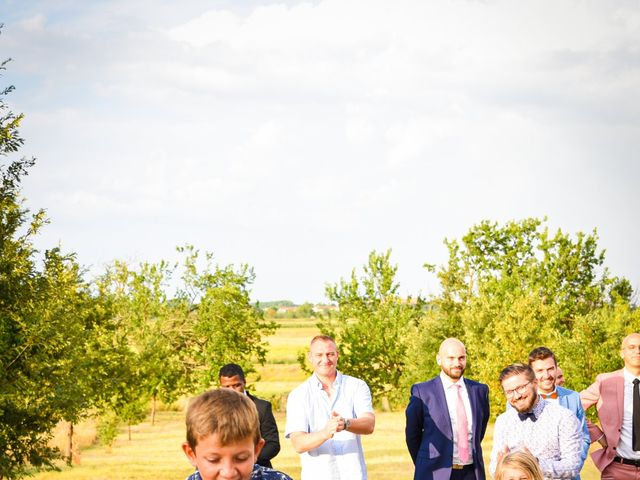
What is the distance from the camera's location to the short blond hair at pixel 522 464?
5.30 metres

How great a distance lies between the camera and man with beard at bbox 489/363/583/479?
23.1 ft

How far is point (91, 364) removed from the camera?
1196 inches

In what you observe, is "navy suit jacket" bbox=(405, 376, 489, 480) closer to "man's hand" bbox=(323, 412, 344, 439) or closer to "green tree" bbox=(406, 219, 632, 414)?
"man's hand" bbox=(323, 412, 344, 439)

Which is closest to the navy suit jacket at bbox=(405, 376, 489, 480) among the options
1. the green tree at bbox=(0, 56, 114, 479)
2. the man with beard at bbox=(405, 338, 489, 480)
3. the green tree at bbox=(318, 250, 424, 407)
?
the man with beard at bbox=(405, 338, 489, 480)

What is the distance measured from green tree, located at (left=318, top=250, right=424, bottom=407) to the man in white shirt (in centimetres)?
3523

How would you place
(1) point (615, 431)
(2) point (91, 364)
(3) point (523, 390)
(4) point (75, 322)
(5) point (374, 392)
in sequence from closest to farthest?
1. (3) point (523, 390)
2. (1) point (615, 431)
3. (4) point (75, 322)
4. (2) point (91, 364)
5. (5) point (374, 392)

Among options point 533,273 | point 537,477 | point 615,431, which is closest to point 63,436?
point 533,273

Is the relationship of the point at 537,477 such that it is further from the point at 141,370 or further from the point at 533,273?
the point at 533,273

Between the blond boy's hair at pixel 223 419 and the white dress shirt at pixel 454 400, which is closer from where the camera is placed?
the blond boy's hair at pixel 223 419

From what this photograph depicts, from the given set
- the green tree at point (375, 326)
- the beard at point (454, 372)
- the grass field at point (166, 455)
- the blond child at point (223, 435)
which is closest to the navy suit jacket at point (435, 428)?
the beard at point (454, 372)

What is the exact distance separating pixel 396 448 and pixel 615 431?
91.9ft

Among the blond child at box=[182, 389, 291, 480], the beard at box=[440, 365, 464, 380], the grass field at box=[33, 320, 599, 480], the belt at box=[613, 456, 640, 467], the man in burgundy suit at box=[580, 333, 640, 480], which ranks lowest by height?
the grass field at box=[33, 320, 599, 480]

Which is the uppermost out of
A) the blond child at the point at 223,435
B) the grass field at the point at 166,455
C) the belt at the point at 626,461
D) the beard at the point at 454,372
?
the blond child at the point at 223,435

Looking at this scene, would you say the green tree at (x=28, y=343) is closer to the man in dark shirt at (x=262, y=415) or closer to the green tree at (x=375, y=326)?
the man in dark shirt at (x=262, y=415)
